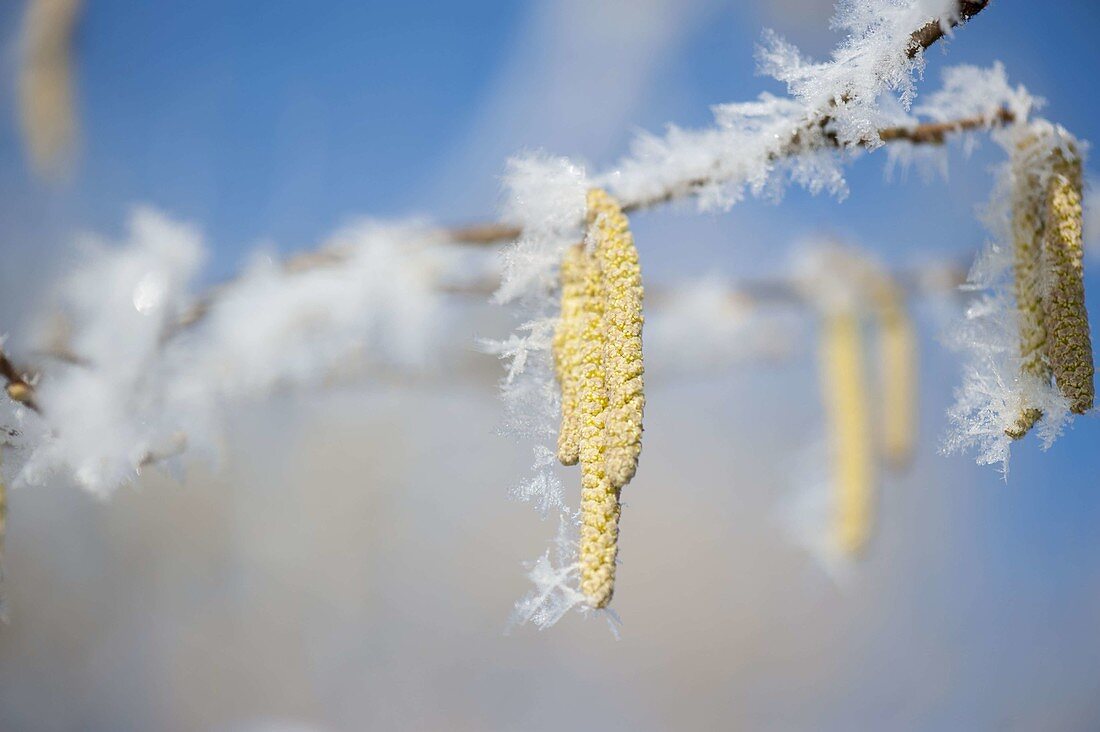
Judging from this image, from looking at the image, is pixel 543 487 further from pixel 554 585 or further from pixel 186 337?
pixel 186 337

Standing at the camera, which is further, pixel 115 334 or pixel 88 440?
pixel 115 334

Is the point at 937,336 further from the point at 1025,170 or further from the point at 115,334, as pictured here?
the point at 115,334

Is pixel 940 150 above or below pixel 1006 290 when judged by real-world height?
above

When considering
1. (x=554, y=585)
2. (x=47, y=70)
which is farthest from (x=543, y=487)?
(x=47, y=70)

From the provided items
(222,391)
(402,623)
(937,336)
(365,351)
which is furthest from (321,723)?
(937,336)

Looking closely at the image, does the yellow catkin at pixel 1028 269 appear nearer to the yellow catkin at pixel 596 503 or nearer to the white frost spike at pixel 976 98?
the white frost spike at pixel 976 98

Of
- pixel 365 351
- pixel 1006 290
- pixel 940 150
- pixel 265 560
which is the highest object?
pixel 265 560

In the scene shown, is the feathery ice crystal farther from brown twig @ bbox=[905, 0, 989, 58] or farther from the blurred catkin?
the blurred catkin
